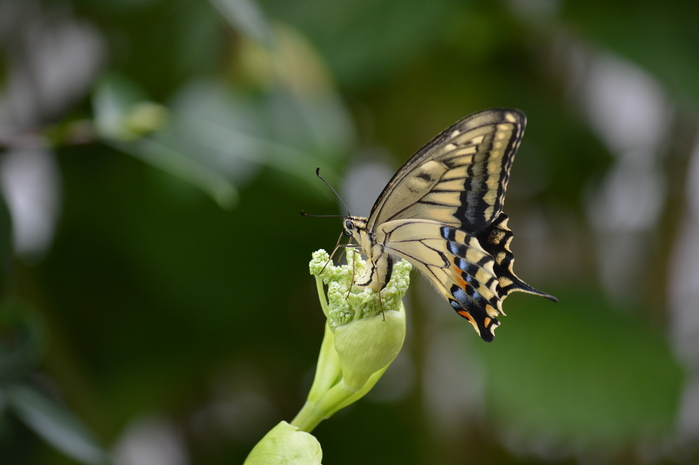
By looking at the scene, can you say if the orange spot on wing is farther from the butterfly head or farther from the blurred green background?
the blurred green background

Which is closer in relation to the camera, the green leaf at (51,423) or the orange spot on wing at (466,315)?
the orange spot on wing at (466,315)

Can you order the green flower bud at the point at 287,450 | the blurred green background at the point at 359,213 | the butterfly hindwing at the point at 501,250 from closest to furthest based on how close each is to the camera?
the green flower bud at the point at 287,450
the butterfly hindwing at the point at 501,250
the blurred green background at the point at 359,213

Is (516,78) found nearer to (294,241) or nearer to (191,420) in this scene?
(294,241)

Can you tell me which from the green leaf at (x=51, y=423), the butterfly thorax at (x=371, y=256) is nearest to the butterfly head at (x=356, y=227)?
the butterfly thorax at (x=371, y=256)

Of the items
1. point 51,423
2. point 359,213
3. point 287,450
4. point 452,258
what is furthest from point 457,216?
point 359,213

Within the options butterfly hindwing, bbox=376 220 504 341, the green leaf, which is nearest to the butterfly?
butterfly hindwing, bbox=376 220 504 341

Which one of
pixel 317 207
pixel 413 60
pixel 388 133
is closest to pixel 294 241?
pixel 317 207

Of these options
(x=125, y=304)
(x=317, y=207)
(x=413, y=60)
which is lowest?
(x=125, y=304)

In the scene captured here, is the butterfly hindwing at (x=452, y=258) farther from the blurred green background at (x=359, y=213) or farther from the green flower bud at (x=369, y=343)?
the blurred green background at (x=359, y=213)
